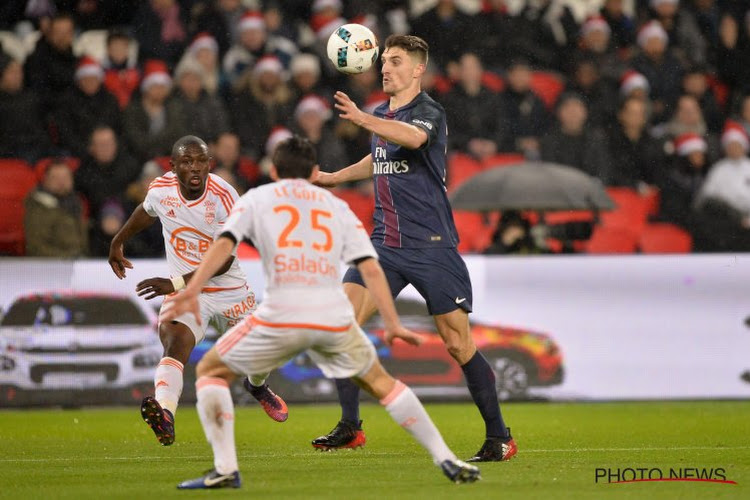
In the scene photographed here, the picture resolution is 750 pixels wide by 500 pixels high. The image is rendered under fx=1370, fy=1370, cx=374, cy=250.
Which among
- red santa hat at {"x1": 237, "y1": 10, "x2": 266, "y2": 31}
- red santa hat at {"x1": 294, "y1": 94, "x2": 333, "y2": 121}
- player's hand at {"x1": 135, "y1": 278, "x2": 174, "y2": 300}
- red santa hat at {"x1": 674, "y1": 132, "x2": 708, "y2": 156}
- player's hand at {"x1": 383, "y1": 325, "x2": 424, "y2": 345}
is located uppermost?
red santa hat at {"x1": 237, "y1": 10, "x2": 266, "y2": 31}

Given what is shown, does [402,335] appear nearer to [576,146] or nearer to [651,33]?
[576,146]

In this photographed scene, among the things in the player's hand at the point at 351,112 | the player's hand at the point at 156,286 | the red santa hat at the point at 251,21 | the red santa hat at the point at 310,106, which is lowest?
the player's hand at the point at 156,286

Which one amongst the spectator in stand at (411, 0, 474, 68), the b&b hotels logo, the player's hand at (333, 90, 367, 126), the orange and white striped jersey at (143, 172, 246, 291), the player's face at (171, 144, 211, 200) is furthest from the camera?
the spectator in stand at (411, 0, 474, 68)

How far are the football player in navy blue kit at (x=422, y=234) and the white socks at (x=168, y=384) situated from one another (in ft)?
4.50

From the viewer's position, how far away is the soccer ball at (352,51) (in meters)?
9.23

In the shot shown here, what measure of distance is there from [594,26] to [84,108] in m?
7.00

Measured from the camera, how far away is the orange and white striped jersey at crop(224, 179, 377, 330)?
684cm

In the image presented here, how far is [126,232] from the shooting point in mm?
10156

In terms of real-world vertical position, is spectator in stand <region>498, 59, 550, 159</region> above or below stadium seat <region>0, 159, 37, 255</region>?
above

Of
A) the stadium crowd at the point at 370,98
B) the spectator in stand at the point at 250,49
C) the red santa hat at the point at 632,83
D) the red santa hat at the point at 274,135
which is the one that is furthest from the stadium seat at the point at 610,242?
the spectator in stand at the point at 250,49

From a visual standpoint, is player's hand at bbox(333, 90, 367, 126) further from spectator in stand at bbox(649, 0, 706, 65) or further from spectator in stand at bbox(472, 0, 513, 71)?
spectator in stand at bbox(649, 0, 706, 65)

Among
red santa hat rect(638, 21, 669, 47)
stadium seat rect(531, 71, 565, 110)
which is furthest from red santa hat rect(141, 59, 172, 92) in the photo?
red santa hat rect(638, 21, 669, 47)

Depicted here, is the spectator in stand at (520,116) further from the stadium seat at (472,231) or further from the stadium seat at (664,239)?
the stadium seat at (664,239)

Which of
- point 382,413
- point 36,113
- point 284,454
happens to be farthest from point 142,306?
point 284,454
